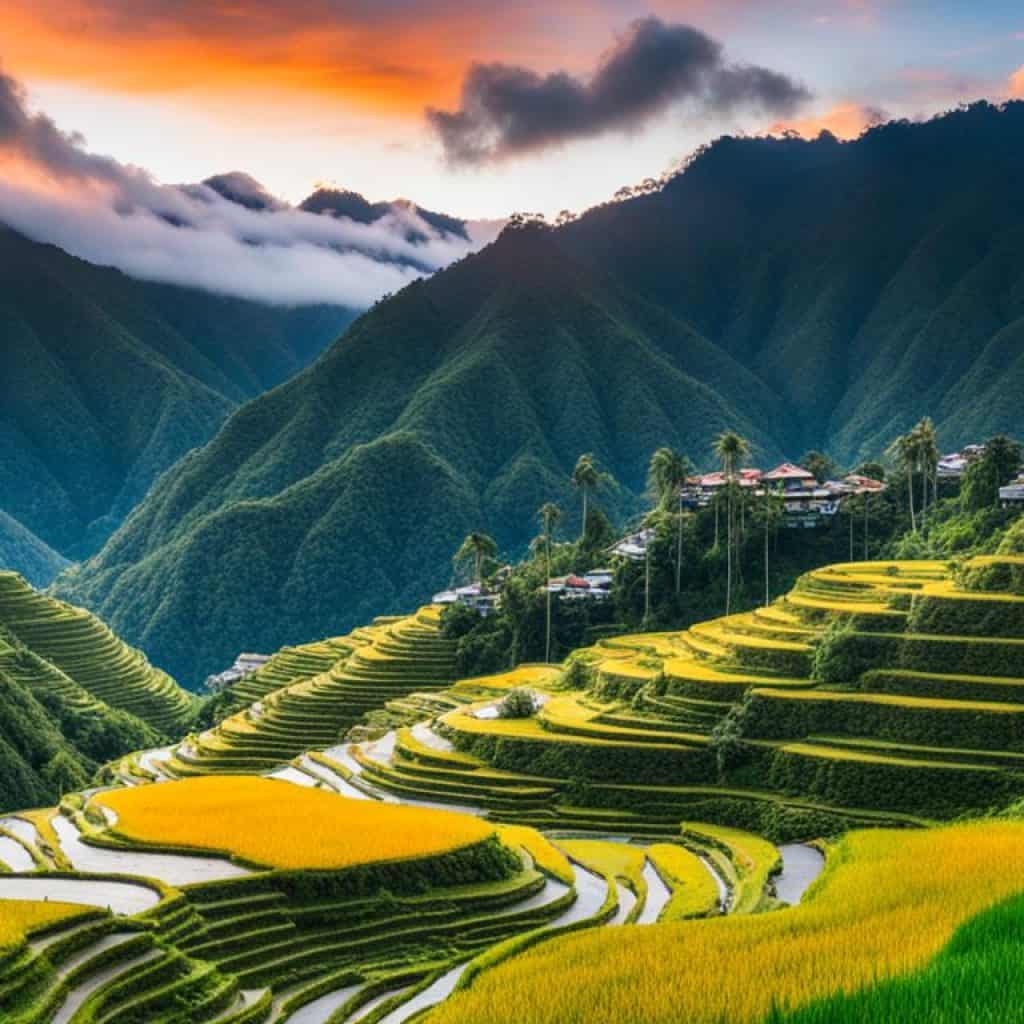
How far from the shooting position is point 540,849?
31.3 metres

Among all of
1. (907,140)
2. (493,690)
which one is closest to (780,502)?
(493,690)

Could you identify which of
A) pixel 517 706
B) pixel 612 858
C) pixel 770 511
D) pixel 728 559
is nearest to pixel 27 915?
pixel 612 858

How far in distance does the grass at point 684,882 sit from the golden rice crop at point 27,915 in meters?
10.9

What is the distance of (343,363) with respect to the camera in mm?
153500

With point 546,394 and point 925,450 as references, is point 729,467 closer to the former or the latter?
point 925,450

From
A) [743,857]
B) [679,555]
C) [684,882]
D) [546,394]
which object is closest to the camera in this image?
[684,882]

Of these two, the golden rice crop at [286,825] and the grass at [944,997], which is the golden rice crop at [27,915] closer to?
the golden rice crop at [286,825]

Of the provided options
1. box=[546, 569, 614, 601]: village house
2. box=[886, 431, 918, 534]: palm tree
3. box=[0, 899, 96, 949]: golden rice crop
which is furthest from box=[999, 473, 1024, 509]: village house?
box=[0, 899, 96, 949]: golden rice crop

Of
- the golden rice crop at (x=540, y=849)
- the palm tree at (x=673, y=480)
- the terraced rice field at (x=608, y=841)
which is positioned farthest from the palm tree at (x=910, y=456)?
the golden rice crop at (x=540, y=849)

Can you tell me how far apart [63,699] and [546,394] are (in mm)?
80584

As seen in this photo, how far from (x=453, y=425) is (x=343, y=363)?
23.6 meters

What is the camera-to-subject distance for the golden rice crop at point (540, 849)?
2936cm

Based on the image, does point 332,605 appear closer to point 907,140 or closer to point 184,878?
point 184,878

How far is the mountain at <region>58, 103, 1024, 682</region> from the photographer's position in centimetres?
11688
